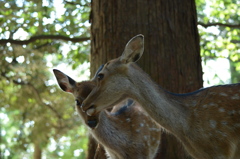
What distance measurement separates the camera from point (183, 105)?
174 inches

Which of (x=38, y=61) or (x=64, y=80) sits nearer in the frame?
(x=64, y=80)

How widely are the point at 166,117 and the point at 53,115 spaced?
10016mm

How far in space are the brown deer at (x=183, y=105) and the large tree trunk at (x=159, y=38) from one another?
1.21 metres

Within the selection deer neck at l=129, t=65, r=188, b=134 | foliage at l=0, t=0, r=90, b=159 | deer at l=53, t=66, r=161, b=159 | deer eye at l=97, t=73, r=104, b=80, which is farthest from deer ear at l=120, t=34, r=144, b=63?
foliage at l=0, t=0, r=90, b=159

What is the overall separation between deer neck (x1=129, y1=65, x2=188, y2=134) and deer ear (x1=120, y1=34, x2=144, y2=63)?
19 cm

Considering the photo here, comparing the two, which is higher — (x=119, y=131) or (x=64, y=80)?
(x=64, y=80)

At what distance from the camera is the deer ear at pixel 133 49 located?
168 inches

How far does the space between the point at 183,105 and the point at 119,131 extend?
1570 mm

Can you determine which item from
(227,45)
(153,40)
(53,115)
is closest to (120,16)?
(153,40)

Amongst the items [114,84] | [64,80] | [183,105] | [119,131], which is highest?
[114,84]

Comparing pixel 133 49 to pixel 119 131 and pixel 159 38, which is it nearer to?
pixel 159 38

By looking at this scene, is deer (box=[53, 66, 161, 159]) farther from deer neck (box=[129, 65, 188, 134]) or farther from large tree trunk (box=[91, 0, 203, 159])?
deer neck (box=[129, 65, 188, 134])

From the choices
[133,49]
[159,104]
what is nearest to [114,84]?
[133,49]

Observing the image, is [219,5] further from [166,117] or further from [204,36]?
[166,117]
